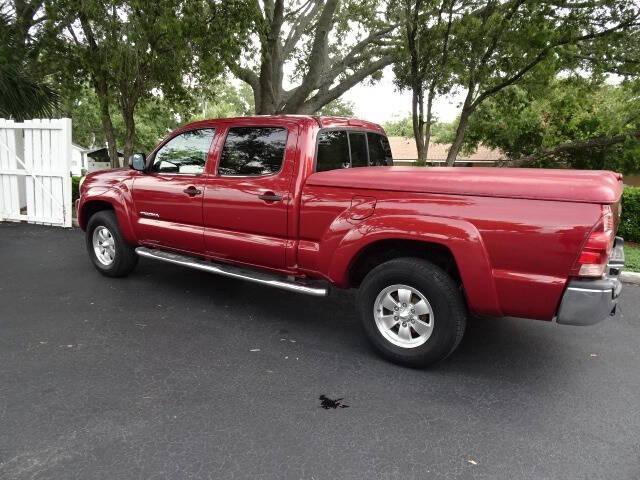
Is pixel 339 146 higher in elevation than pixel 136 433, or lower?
higher

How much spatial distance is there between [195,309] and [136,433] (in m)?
2.15

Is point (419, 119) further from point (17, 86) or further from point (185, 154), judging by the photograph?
point (17, 86)

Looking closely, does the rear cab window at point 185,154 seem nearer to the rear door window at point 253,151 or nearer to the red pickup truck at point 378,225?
the red pickup truck at point 378,225

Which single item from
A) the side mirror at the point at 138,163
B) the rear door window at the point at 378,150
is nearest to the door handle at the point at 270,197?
the rear door window at the point at 378,150

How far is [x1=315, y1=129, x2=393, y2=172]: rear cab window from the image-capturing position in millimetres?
4301

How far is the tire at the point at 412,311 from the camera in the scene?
133 inches

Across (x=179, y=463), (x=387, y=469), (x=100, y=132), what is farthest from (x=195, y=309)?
(x=100, y=132)

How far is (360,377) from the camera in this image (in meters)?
3.47

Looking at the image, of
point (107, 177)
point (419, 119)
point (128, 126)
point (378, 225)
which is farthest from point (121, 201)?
point (419, 119)

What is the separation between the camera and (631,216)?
9828 mm

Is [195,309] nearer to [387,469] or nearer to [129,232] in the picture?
[129,232]

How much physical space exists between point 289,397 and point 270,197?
1.74 meters

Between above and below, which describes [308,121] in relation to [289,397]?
above

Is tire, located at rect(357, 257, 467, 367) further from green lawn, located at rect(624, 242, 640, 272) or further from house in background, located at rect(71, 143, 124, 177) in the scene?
house in background, located at rect(71, 143, 124, 177)
